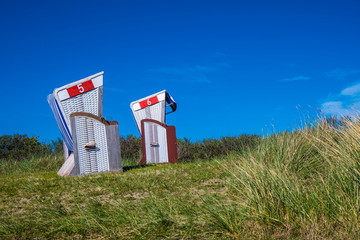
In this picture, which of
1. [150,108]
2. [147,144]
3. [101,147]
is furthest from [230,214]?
[150,108]

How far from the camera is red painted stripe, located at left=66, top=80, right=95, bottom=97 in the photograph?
633 centimetres

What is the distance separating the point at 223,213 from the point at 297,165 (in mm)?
2394

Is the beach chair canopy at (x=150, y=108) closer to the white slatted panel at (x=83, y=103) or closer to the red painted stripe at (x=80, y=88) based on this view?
the white slatted panel at (x=83, y=103)

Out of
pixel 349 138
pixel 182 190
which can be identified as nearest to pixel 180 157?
pixel 182 190

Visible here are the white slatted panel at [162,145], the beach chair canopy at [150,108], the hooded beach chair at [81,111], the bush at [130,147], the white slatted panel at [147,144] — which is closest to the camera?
the hooded beach chair at [81,111]

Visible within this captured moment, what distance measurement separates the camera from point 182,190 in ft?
14.5

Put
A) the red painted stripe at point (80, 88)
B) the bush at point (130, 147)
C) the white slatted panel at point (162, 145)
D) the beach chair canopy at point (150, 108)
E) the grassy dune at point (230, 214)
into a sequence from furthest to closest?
the bush at point (130, 147)
the beach chair canopy at point (150, 108)
the white slatted panel at point (162, 145)
the red painted stripe at point (80, 88)
the grassy dune at point (230, 214)

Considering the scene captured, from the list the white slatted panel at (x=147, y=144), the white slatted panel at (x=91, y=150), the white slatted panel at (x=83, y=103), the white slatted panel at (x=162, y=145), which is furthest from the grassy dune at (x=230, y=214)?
the white slatted panel at (x=162, y=145)

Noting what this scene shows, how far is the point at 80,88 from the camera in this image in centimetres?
641

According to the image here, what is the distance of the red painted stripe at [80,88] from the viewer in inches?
249

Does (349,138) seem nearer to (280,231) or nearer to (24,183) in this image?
(280,231)

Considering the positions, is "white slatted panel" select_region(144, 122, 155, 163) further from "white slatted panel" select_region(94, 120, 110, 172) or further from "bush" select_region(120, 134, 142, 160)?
"bush" select_region(120, 134, 142, 160)

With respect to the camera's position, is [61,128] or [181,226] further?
[61,128]

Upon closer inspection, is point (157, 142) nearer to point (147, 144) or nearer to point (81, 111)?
point (147, 144)
